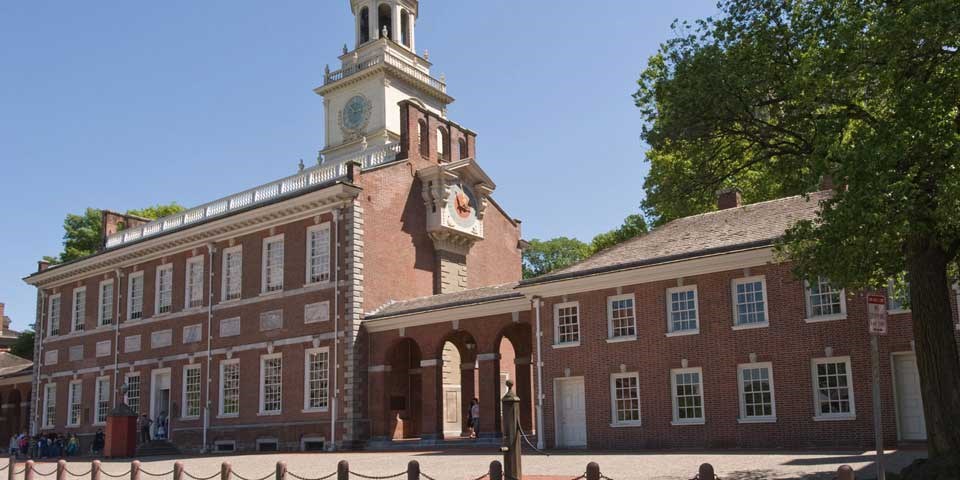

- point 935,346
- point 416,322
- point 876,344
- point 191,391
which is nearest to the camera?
point 876,344

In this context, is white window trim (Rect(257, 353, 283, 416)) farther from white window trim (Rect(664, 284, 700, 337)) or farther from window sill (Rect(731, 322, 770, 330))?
window sill (Rect(731, 322, 770, 330))

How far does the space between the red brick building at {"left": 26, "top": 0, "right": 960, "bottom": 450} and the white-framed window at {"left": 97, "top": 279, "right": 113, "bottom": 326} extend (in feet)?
0.50

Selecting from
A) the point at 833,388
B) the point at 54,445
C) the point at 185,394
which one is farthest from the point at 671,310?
the point at 54,445

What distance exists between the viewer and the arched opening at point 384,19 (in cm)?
5362

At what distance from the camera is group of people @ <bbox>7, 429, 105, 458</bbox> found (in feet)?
132

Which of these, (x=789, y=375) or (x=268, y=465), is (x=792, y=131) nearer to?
(x=789, y=375)

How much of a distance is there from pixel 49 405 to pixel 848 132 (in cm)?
4254

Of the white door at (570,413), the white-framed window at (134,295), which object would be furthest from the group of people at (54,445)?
the white door at (570,413)

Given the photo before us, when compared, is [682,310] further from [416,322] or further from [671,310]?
[416,322]

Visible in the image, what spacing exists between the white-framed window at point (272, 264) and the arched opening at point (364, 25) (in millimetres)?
20469

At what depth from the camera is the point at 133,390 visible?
137 feet

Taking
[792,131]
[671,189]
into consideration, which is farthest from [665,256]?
[792,131]

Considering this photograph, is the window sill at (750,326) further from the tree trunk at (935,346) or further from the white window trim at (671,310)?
the tree trunk at (935,346)

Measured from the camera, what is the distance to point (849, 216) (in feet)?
47.0
